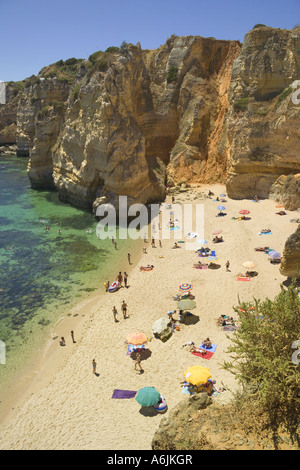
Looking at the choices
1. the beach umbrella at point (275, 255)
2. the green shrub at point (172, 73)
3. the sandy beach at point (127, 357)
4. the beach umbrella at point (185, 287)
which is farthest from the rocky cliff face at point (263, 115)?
the beach umbrella at point (185, 287)

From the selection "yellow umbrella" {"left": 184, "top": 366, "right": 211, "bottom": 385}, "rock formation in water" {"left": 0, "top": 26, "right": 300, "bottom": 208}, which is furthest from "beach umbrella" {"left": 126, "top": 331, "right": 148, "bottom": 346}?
"rock formation in water" {"left": 0, "top": 26, "right": 300, "bottom": 208}

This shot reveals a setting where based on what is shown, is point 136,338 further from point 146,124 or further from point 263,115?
point 146,124

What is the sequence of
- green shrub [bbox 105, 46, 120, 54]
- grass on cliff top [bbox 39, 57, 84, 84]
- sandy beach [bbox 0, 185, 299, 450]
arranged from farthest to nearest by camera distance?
1. grass on cliff top [bbox 39, 57, 84, 84]
2. green shrub [bbox 105, 46, 120, 54]
3. sandy beach [bbox 0, 185, 299, 450]

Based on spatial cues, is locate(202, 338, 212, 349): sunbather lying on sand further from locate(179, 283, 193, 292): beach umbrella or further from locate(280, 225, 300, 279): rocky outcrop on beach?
locate(280, 225, 300, 279): rocky outcrop on beach

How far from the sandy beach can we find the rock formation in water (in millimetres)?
9557

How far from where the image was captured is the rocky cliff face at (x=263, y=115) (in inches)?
1196

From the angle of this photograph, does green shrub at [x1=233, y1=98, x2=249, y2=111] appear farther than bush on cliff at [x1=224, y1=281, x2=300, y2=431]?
Yes

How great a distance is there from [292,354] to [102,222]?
25272mm

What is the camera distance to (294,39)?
30500 mm

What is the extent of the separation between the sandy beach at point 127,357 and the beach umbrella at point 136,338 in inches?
26.4

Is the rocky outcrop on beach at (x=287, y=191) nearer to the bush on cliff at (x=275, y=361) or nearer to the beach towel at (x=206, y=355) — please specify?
the beach towel at (x=206, y=355)

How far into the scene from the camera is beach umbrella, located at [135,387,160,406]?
39.1 ft

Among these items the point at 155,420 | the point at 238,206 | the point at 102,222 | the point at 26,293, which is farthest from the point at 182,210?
the point at 155,420
